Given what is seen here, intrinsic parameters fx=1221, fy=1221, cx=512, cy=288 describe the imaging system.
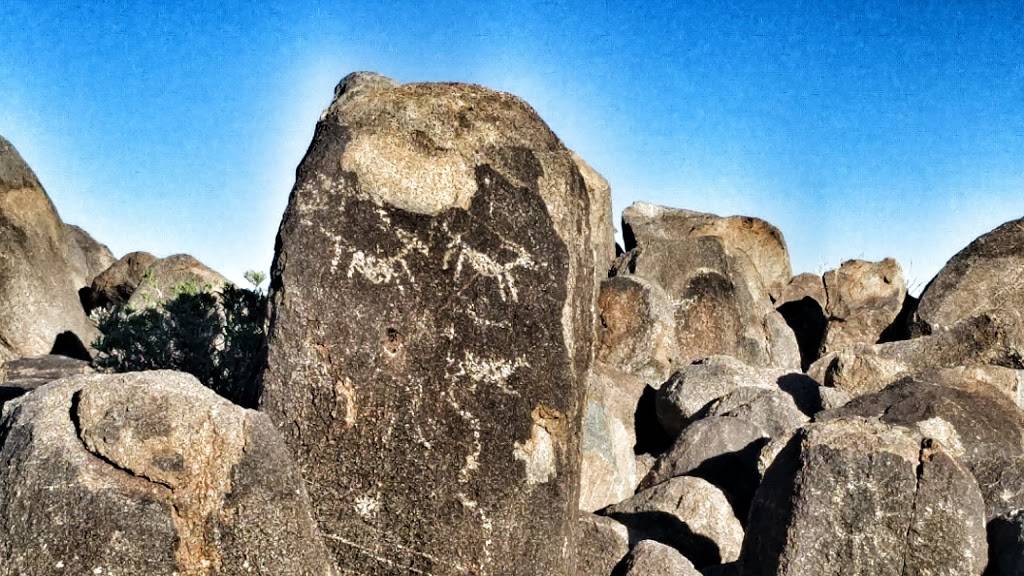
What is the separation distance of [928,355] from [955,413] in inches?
184

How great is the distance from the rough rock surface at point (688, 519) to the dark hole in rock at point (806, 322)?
1114cm

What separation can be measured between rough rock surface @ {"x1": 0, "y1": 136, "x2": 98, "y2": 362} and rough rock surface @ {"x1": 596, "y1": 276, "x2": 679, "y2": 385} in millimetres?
6580

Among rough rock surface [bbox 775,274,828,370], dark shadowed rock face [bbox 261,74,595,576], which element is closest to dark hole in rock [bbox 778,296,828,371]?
rough rock surface [bbox 775,274,828,370]

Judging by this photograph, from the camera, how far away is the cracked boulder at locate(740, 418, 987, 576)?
22.2 ft

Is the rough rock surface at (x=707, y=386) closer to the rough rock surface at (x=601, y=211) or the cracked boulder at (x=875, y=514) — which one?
the rough rock surface at (x=601, y=211)

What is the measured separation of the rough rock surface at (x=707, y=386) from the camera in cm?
1255

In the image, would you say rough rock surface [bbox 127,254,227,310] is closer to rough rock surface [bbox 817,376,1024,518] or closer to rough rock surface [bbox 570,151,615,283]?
rough rock surface [bbox 570,151,615,283]

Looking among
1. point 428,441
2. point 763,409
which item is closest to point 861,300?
point 763,409

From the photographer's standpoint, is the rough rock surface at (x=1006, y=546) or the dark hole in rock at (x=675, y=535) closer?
the rough rock surface at (x=1006, y=546)

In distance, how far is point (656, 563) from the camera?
742 centimetres

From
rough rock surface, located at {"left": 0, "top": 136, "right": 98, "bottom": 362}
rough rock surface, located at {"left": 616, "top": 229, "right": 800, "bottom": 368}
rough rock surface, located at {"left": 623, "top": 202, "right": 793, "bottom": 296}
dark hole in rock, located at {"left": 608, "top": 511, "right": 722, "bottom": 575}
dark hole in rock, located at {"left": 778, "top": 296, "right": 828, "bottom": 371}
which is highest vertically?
rough rock surface, located at {"left": 623, "top": 202, "right": 793, "bottom": 296}

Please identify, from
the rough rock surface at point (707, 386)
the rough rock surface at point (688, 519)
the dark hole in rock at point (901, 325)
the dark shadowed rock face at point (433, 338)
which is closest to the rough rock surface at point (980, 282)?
the dark hole in rock at point (901, 325)

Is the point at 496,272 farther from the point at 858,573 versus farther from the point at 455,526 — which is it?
the point at 858,573

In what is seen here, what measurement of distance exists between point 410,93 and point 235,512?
9.47 ft
